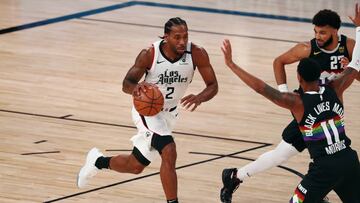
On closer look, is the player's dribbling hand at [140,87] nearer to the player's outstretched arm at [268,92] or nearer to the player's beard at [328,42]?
the player's outstretched arm at [268,92]

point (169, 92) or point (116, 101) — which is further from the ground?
point (169, 92)

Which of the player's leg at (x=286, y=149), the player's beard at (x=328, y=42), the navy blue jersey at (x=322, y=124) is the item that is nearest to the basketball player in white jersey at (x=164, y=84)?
the player's leg at (x=286, y=149)

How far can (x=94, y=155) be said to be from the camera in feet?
30.4

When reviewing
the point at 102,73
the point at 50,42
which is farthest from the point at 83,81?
the point at 50,42

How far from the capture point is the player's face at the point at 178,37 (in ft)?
27.9

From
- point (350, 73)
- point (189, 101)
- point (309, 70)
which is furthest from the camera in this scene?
point (350, 73)

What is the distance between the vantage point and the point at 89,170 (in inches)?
364

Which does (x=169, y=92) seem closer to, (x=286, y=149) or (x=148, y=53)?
(x=148, y=53)

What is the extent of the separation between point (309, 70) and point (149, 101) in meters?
1.58

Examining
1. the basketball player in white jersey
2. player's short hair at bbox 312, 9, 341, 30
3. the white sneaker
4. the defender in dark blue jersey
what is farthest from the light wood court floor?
the defender in dark blue jersey

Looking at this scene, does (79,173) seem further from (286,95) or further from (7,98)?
(7,98)

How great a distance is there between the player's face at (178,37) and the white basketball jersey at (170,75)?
17 centimetres

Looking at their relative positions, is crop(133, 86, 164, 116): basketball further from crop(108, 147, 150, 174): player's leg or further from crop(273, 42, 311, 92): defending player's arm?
crop(273, 42, 311, 92): defending player's arm

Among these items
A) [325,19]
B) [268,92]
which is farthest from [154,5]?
[268,92]
